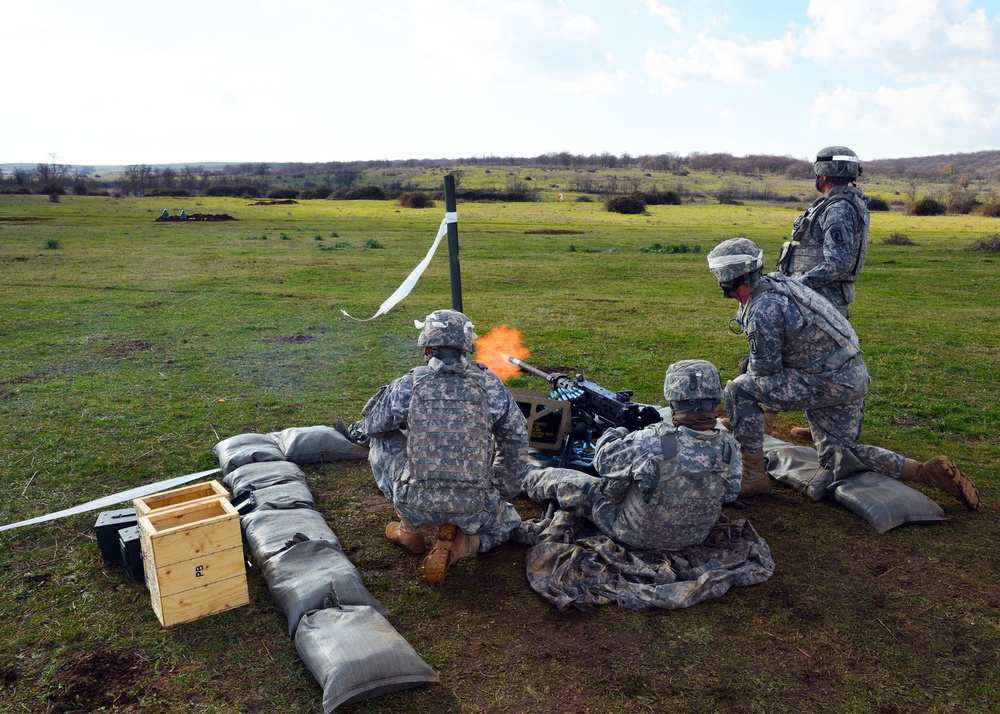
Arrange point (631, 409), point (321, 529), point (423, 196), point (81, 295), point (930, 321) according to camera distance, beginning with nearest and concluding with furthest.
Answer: point (321, 529) → point (631, 409) → point (930, 321) → point (81, 295) → point (423, 196)

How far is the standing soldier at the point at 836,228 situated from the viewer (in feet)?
23.4

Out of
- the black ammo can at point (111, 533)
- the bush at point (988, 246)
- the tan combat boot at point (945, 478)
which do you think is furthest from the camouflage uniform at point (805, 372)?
the bush at point (988, 246)

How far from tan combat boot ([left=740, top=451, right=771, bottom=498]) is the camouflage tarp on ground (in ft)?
3.46

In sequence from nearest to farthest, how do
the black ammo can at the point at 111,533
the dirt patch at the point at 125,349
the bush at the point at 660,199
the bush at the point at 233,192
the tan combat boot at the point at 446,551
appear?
the tan combat boot at the point at 446,551
the black ammo can at the point at 111,533
the dirt patch at the point at 125,349
the bush at the point at 660,199
the bush at the point at 233,192

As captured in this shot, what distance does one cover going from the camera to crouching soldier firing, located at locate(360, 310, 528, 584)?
503 cm

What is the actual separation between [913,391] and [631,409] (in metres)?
5.63

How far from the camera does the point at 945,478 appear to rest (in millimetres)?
5969

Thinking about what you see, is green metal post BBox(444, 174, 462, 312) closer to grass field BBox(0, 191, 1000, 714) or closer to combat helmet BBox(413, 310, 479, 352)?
combat helmet BBox(413, 310, 479, 352)

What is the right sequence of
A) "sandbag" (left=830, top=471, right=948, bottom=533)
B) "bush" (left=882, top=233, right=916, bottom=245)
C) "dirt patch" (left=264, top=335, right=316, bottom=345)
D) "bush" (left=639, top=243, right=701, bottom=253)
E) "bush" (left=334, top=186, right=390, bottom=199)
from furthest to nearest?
"bush" (left=334, top=186, right=390, bottom=199) < "bush" (left=882, top=233, right=916, bottom=245) < "bush" (left=639, top=243, right=701, bottom=253) < "dirt patch" (left=264, top=335, right=316, bottom=345) < "sandbag" (left=830, top=471, right=948, bottom=533)

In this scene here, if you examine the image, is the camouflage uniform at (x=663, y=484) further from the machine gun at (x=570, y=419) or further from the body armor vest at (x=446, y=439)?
the machine gun at (x=570, y=419)

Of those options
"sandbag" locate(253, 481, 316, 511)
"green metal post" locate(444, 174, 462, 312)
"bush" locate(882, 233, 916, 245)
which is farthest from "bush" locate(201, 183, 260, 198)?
"sandbag" locate(253, 481, 316, 511)

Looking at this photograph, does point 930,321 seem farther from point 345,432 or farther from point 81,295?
point 81,295

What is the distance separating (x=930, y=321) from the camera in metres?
14.6

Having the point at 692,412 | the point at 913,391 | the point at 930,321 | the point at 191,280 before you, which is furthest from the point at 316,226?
the point at 692,412
